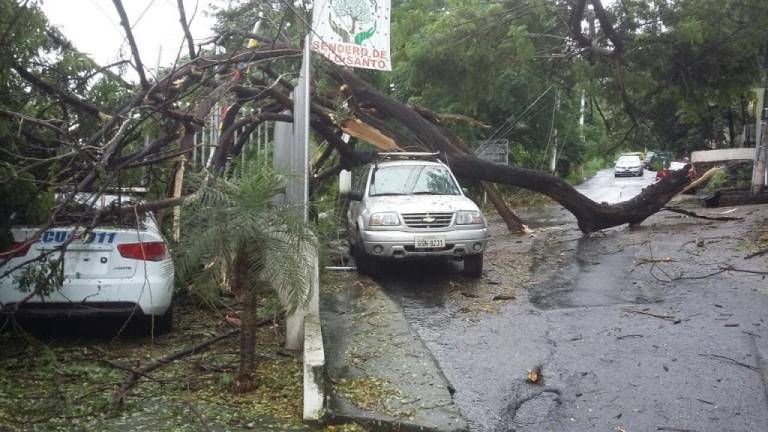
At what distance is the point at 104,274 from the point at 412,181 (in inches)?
220

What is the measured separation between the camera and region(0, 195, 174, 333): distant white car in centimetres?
605

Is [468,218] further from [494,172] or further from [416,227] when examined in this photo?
[494,172]

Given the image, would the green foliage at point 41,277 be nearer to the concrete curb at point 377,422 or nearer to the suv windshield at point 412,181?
the concrete curb at point 377,422

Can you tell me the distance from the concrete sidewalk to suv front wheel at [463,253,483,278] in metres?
2.04

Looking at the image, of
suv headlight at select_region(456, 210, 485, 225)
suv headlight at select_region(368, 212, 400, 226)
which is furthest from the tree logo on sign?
suv headlight at select_region(456, 210, 485, 225)

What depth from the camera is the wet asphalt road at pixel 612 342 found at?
5121 millimetres

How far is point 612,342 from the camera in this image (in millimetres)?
6770

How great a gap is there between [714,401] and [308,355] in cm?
294

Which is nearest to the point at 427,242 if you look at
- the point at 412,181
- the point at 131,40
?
the point at 412,181

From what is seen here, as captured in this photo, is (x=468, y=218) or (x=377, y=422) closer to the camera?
(x=377, y=422)

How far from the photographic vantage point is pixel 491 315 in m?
8.12

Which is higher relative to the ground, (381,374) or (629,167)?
(629,167)

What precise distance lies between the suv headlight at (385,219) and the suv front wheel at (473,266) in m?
1.16

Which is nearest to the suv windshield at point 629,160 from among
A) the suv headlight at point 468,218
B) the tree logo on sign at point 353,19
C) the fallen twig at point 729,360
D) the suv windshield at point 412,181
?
the suv windshield at point 412,181
